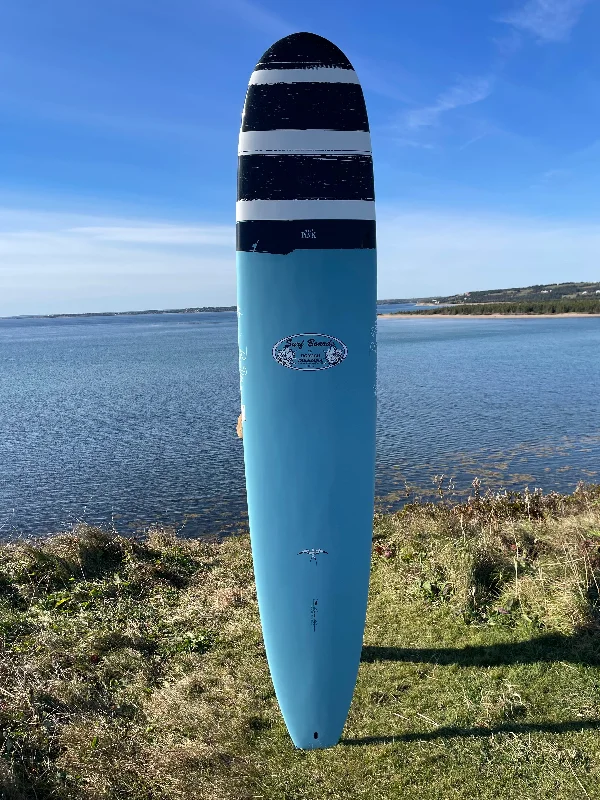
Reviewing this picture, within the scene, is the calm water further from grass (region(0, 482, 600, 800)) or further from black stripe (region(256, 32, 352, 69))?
black stripe (region(256, 32, 352, 69))

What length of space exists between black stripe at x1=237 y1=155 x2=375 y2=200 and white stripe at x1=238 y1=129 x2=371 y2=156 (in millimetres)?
39

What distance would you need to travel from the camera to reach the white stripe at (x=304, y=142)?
3.80 metres

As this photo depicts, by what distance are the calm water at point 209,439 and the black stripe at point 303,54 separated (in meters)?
7.96

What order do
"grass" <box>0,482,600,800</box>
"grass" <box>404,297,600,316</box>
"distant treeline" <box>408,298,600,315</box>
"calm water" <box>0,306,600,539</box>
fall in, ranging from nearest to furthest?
"grass" <box>0,482,600,800</box> → "calm water" <box>0,306,600,539</box> → "distant treeline" <box>408,298,600,315</box> → "grass" <box>404,297,600,316</box>

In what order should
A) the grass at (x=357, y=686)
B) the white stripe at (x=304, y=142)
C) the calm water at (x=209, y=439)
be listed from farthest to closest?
the calm water at (x=209, y=439) < the white stripe at (x=304, y=142) < the grass at (x=357, y=686)

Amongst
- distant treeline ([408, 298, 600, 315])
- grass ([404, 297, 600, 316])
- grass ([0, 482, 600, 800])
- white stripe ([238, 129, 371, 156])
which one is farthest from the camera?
grass ([404, 297, 600, 316])

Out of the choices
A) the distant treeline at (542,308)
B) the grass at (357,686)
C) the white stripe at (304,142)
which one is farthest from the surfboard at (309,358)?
the distant treeline at (542,308)

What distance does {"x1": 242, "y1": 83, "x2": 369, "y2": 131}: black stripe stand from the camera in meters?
3.81

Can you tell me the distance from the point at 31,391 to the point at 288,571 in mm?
28750

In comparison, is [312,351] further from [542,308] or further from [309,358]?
[542,308]

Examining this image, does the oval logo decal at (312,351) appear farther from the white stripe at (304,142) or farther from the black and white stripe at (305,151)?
the white stripe at (304,142)

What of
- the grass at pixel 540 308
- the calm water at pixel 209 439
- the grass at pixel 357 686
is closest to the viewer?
the grass at pixel 357 686

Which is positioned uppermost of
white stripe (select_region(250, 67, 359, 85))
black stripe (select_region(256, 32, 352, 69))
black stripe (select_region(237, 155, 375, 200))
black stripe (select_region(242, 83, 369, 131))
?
black stripe (select_region(256, 32, 352, 69))

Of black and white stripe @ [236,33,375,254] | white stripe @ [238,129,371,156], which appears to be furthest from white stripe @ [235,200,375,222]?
white stripe @ [238,129,371,156]
